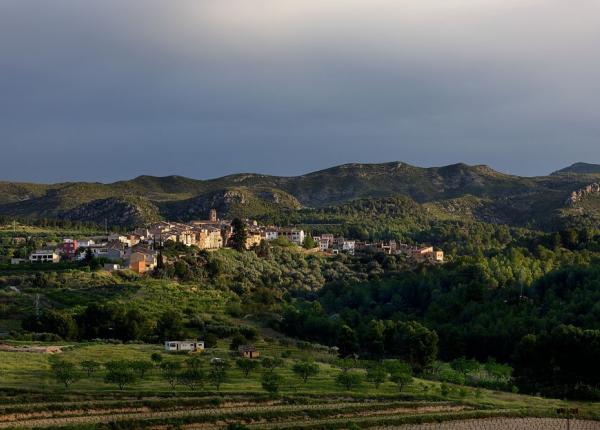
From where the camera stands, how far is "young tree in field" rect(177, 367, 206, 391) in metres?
40.8

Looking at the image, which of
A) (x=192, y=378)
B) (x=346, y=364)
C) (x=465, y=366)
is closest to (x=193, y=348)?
(x=346, y=364)

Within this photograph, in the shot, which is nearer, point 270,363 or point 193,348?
point 270,363

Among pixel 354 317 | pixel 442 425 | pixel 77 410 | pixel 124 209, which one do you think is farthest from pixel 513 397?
pixel 124 209

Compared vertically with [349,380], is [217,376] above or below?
above

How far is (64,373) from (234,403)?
824cm

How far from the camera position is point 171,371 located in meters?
42.2

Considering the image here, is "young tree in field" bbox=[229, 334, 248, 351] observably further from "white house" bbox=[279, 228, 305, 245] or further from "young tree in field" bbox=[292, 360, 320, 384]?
"white house" bbox=[279, 228, 305, 245]

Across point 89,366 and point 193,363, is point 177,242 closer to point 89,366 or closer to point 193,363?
point 193,363

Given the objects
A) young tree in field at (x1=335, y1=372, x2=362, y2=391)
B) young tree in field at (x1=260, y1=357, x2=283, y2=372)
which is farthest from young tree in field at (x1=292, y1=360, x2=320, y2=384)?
young tree in field at (x1=260, y1=357, x2=283, y2=372)

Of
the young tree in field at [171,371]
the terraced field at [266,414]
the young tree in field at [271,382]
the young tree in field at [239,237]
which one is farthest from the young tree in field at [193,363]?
the young tree in field at [239,237]

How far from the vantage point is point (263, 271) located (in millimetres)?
95625

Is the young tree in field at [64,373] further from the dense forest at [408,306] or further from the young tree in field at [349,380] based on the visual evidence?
the dense forest at [408,306]

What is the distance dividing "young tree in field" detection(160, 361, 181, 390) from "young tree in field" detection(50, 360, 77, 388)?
4.44 meters

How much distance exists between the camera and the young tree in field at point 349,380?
139 ft
